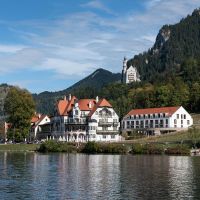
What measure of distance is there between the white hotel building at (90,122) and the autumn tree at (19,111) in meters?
16.7

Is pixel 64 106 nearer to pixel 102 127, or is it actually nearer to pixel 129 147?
pixel 102 127

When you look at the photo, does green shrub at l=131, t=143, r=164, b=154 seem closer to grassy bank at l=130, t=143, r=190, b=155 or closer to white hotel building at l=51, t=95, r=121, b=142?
grassy bank at l=130, t=143, r=190, b=155

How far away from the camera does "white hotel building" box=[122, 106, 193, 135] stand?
478 ft

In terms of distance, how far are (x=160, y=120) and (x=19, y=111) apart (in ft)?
139

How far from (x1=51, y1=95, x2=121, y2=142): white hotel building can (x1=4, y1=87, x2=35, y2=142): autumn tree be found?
16747 mm

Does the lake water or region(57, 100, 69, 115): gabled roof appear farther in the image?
region(57, 100, 69, 115): gabled roof

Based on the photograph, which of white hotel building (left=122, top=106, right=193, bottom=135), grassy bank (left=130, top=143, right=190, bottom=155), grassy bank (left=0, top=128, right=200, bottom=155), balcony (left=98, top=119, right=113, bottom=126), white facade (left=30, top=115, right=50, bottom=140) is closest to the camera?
grassy bank (left=130, top=143, right=190, bottom=155)

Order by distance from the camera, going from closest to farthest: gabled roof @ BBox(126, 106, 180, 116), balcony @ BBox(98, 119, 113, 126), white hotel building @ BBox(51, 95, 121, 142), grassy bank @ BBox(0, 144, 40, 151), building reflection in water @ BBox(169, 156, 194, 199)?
building reflection in water @ BBox(169, 156, 194, 199), grassy bank @ BBox(0, 144, 40, 151), white hotel building @ BBox(51, 95, 121, 142), balcony @ BBox(98, 119, 113, 126), gabled roof @ BBox(126, 106, 180, 116)

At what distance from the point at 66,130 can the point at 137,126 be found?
22.1m

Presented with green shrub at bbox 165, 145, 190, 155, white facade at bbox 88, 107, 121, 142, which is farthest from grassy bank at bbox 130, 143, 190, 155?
white facade at bbox 88, 107, 121, 142

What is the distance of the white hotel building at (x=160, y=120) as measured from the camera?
14562cm

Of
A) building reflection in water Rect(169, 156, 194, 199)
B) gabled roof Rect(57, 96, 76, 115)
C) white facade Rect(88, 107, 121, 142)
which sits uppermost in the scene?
gabled roof Rect(57, 96, 76, 115)

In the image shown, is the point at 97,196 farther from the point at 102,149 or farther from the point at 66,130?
the point at 66,130

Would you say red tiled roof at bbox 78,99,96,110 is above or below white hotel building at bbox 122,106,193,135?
above
